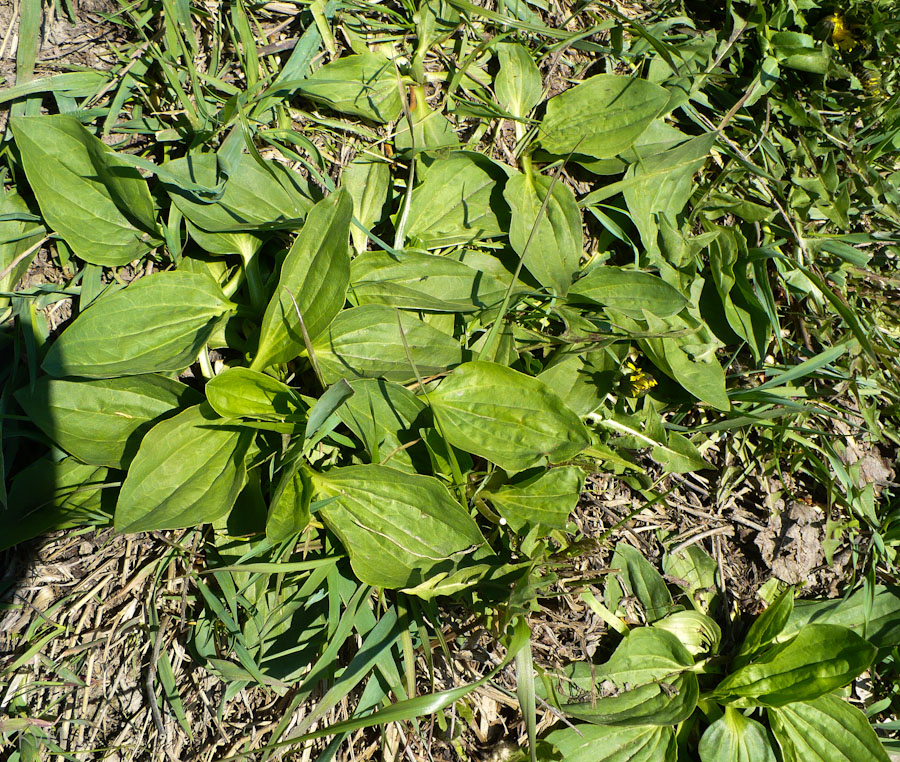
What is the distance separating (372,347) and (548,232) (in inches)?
26.6

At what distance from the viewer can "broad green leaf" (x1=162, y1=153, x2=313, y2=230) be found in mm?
1801

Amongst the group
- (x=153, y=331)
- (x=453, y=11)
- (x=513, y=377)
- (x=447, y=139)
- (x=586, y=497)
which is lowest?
(x=586, y=497)

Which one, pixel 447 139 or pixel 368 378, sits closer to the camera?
pixel 368 378

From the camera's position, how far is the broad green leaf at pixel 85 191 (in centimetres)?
174

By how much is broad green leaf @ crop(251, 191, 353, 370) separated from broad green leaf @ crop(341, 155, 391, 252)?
273mm

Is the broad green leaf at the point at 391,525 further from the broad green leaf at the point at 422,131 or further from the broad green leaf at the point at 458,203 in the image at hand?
the broad green leaf at the point at 422,131

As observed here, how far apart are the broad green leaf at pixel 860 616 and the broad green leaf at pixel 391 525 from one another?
45.7 inches

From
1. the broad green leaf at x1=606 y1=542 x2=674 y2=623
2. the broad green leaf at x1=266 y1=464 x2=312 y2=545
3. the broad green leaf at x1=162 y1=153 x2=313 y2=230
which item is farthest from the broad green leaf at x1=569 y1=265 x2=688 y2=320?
the broad green leaf at x1=266 y1=464 x2=312 y2=545

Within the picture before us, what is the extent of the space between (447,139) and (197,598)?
1.54 metres

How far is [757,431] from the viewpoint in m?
2.25

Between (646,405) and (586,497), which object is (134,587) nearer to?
(586,497)

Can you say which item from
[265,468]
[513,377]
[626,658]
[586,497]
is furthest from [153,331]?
[626,658]

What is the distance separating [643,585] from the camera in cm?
205

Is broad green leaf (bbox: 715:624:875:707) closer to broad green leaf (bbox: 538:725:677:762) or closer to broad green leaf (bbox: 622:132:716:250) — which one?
broad green leaf (bbox: 538:725:677:762)
